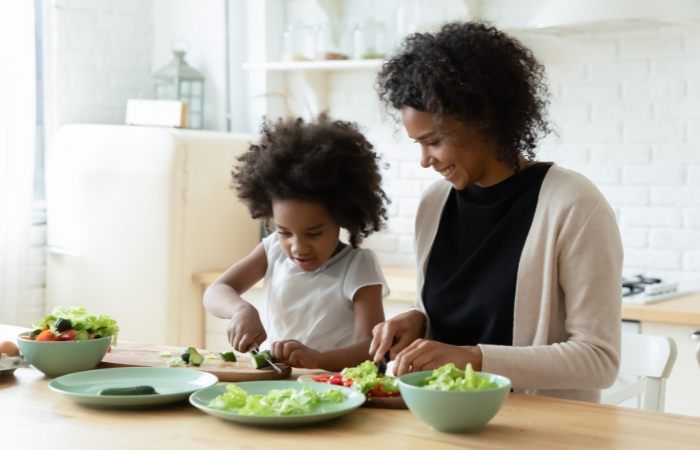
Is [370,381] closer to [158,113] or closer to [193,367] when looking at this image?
[193,367]

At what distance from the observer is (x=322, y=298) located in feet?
5.89

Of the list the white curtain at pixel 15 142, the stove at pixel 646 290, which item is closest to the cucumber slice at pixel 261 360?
the stove at pixel 646 290

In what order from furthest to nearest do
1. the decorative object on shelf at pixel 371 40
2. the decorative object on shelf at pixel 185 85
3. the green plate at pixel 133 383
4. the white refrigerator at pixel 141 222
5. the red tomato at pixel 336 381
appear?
the decorative object on shelf at pixel 185 85, the decorative object on shelf at pixel 371 40, the white refrigerator at pixel 141 222, the red tomato at pixel 336 381, the green plate at pixel 133 383

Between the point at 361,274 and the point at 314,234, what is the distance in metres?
0.15

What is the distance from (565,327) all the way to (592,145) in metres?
1.71

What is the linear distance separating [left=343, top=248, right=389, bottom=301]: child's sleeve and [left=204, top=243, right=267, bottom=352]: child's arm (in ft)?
0.72

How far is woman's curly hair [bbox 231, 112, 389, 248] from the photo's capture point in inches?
67.0

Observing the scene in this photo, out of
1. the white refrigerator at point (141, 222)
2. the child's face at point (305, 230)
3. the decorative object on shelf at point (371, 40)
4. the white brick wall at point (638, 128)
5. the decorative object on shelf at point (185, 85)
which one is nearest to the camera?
the child's face at point (305, 230)

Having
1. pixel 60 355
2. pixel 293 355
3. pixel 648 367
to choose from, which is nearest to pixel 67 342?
pixel 60 355

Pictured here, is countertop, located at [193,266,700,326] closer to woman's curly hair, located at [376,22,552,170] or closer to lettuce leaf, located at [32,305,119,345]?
woman's curly hair, located at [376,22,552,170]

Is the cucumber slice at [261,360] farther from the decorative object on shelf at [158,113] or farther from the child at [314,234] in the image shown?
the decorative object on shelf at [158,113]

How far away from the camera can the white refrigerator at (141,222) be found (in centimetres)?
311

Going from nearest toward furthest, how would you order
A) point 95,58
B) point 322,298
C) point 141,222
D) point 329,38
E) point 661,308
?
point 322,298, point 661,308, point 141,222, point 329,38, point 95,58

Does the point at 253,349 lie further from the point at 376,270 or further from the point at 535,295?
the point at 535,295
